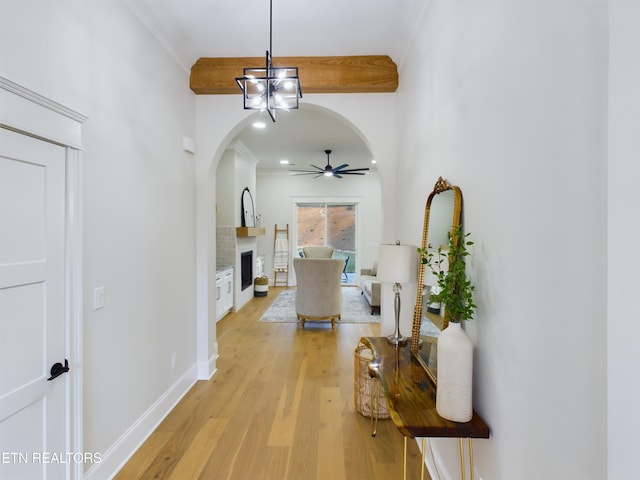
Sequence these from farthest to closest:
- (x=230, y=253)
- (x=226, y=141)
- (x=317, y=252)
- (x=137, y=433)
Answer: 1. (x=317, y=252)
2. (x=230, y=253)
3. (x=226, y=141)
4. (x=137, y=433)

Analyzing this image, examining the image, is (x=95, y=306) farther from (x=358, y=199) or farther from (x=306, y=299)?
(x=358, y=199)

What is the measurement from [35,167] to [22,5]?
678mm

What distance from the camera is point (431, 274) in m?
1.91

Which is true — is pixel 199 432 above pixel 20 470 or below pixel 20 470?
below

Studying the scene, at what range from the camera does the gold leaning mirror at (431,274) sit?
1.66 metres

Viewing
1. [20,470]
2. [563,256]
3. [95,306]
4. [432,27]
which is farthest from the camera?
[432,27]

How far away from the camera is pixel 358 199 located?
8.62 metres

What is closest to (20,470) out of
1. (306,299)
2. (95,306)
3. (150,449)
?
(95,306)

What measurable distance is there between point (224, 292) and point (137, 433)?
3.10 meters

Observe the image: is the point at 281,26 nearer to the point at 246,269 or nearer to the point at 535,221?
the point at 535,221

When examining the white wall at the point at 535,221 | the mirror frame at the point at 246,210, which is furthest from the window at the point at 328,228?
the white wall at the point at 535,221

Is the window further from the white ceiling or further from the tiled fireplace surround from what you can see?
the white ceiling

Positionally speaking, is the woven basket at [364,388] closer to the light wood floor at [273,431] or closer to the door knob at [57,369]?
the light wood floor at [273,431]

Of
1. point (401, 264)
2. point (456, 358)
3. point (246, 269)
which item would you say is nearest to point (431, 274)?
point (401, 264)
